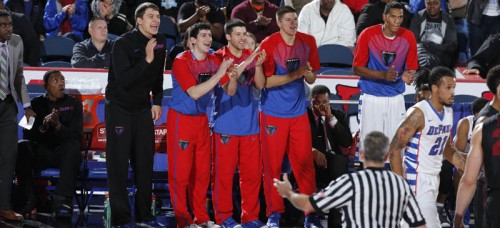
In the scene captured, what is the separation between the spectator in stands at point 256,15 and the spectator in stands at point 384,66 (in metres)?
3.13

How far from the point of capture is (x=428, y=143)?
333 inches

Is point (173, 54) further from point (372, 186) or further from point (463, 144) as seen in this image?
point (372, 186)

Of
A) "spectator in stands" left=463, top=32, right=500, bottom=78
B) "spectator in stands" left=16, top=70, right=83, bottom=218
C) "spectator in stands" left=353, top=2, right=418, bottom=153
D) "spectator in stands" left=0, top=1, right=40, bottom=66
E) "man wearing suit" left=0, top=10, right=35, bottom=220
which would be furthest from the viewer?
"spectator in stands" left=0, top=1, right=40, bottom=66

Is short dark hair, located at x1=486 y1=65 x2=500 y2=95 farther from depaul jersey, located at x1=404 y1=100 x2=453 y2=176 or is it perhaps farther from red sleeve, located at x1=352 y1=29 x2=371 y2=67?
red sleeve, located at x1=352 y1=29 x2=371 y2=67

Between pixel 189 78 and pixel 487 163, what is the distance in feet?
11.3

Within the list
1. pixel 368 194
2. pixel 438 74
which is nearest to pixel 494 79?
pixel 438 74

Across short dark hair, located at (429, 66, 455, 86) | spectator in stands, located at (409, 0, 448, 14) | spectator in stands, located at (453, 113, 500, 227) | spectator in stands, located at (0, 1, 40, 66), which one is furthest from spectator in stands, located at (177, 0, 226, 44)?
spectator in stands, located at (453, 113, 500, 227)

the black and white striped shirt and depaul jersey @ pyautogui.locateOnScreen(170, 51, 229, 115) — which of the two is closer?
the black and white striped shirt

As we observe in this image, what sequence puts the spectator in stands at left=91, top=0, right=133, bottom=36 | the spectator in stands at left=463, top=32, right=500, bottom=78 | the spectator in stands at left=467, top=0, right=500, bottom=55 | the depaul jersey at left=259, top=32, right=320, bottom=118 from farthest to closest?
1. the spectator in stands at left=91, top=0, right=133, bottom=36
2. the spectator in stands at left=467, top=0, right=500, bottom=55
3. the spectator in stands at left=463, top=32, right=500, bottom=78
4. the depaul jersey at left=259, top=32, right=320, bottom=118

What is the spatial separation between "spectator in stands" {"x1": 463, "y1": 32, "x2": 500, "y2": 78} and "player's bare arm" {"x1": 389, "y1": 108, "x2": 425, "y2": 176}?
4997 mm

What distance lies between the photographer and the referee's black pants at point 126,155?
31.9 feet

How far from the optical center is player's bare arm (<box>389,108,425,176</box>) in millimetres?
8336

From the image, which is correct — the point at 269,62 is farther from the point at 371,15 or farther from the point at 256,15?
the point at 371,15

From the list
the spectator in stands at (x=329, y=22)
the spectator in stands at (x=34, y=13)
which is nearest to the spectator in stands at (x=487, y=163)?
the spectator in stands at (x=329, y=22)
